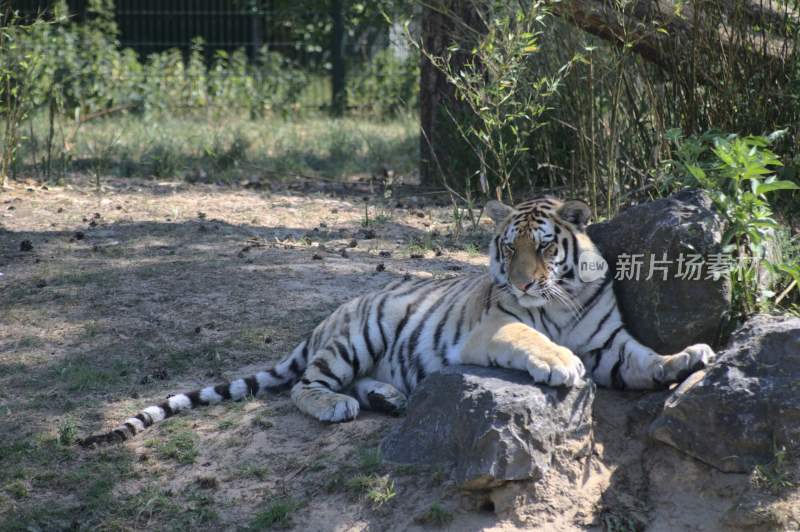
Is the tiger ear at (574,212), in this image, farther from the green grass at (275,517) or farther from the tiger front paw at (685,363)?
the green grass at (275,517)

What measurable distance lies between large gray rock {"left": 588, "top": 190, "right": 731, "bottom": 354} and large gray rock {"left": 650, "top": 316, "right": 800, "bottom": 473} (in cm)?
34

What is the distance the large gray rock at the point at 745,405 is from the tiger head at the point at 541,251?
68cm

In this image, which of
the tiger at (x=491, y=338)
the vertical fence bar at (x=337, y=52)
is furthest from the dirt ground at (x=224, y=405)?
the vertical fence bar at (x=337, y=52)

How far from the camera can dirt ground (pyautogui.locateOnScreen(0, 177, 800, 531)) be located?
13.6ft

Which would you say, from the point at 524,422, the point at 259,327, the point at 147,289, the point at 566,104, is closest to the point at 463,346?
the point at 524,422

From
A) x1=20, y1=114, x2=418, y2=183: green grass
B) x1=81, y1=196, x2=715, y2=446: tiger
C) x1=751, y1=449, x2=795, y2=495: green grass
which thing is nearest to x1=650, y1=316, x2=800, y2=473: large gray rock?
x1=751, y1=449, x2=795, y2=495: green grass

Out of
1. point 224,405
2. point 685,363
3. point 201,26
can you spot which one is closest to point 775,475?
point 685,363

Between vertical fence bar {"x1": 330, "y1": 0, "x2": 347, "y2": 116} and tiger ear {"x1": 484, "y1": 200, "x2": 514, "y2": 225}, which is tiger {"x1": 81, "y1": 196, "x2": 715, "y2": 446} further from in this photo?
vertical fence bar {"x1": 330, "y1": 0, "x2": 347, "y2": 116}

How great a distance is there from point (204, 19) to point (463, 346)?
40.6 ft

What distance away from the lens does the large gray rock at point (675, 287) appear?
176 inches

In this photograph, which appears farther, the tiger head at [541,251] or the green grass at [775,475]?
the tiger head at [541,251]

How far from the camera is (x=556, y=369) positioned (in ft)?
13.3

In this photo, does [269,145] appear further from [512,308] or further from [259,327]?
[512,308]

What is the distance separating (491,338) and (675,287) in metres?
0.84
